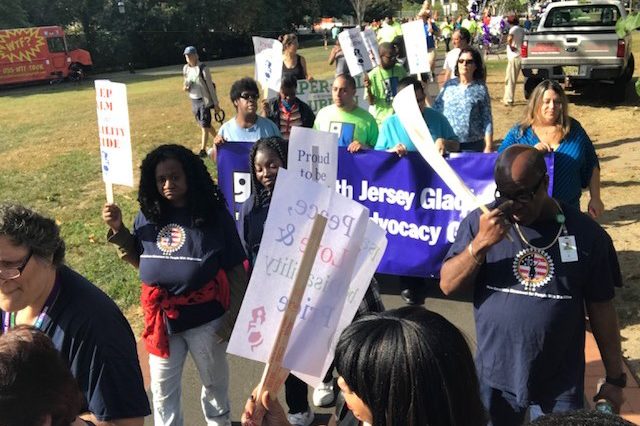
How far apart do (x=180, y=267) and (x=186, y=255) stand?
7 cm

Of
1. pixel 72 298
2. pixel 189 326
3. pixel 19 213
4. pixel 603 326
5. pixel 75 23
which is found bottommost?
pixel 189 326

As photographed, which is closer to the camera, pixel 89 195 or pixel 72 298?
pixel 72 298

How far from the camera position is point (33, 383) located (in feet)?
5.00

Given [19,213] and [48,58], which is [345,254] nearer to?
[19,213]

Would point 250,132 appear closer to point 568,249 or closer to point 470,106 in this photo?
point 470,106

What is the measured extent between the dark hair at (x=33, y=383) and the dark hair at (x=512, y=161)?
172 centimetres

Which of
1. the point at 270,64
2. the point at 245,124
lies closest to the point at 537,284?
the point at 245,124

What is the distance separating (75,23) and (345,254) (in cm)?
4463

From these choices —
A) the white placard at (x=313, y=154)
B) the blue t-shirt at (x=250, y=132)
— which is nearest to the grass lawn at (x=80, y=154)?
the blue t-shirt at (x=250, y=132)

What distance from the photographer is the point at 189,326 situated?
3172 mm

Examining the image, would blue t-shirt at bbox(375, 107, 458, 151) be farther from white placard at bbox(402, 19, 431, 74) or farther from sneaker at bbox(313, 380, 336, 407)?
white placard at bbox(402, 19, 431, 74)

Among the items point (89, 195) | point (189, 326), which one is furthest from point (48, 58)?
point (189, 326)

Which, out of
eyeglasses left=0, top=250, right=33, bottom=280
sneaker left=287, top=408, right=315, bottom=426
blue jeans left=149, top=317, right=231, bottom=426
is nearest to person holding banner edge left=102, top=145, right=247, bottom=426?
blue jeans left=149, top=317, right=231, bottom=426

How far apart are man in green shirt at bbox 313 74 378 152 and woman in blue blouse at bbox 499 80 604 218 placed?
63.5 inches
